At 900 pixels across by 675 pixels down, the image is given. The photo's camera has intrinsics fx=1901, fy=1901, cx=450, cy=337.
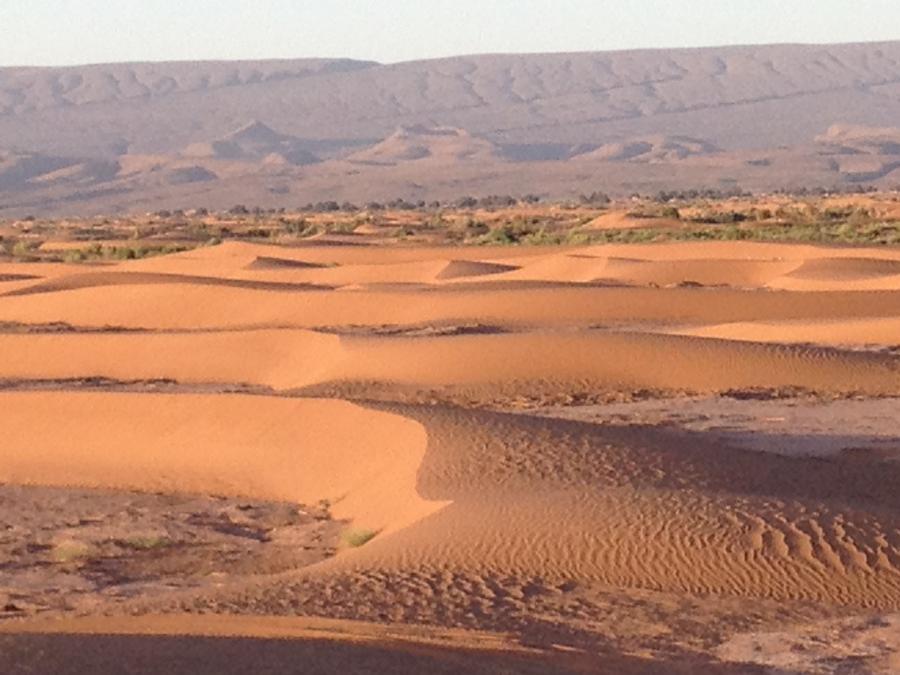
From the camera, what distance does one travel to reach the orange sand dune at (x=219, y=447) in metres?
15.6

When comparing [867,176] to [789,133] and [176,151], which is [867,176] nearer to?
[789,133]

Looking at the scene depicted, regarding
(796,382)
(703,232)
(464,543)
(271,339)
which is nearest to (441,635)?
(464,543)

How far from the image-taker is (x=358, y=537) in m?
13.2

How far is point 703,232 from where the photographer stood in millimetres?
53375

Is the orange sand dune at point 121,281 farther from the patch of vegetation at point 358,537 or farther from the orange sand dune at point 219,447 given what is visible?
the patch of vegetation at point 358,537

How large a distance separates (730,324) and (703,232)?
964 inches

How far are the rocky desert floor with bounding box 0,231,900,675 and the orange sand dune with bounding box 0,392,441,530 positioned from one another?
0.04m

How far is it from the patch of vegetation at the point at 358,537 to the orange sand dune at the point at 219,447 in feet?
1.49

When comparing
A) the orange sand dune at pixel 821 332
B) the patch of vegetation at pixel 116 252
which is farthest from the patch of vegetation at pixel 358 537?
the patch of vegetation at pixel 116 252

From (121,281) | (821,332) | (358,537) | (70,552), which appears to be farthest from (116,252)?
(358,537)

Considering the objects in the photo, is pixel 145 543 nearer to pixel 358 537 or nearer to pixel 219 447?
pixel 358 537

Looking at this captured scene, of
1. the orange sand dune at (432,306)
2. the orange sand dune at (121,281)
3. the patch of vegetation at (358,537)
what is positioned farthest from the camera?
the orange sand dune at (121,281)

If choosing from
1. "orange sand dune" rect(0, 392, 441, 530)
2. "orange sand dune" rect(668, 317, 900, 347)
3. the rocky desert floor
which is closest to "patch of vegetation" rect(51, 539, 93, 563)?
the rocky desert floor

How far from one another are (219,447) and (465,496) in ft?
15.8
